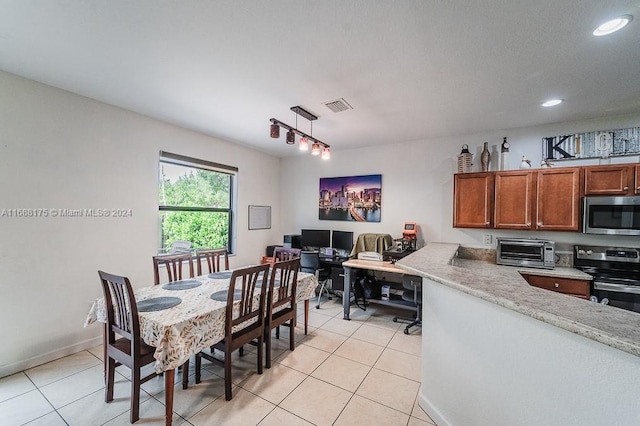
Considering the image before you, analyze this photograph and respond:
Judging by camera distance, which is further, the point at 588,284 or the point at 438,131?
the point at 438,131

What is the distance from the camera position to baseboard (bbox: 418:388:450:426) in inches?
68.6

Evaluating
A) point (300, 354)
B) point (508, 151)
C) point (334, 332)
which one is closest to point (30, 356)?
point (300, 354)

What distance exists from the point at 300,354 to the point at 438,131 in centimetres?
338

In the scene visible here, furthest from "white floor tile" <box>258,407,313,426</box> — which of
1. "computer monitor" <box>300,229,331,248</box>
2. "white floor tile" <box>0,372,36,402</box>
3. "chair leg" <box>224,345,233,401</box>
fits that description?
"computer monitor" <box>300,229,331,248</box>

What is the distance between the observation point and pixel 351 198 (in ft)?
15.6

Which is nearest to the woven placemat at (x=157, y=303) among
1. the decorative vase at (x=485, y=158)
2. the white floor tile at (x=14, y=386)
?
the white floor tile at (x=14, y=386)

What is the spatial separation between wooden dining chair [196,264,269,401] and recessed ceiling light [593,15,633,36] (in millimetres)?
2840

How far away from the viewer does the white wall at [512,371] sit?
2.87 feet

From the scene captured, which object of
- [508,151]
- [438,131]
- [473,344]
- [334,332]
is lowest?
[334,332]

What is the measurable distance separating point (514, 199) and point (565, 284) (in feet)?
3.45

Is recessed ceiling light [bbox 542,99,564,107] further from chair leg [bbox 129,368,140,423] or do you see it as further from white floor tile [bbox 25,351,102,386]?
white floor tile [bbox 25,351,102,386]

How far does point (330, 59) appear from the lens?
202cm

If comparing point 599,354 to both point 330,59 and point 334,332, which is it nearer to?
point 330,59

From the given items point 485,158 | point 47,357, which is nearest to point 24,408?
point 47,357
